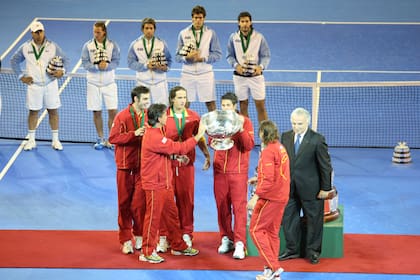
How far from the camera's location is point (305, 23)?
24.5 metres

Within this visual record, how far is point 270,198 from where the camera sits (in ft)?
33.7

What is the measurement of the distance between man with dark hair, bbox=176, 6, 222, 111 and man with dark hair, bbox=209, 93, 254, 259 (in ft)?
14.9

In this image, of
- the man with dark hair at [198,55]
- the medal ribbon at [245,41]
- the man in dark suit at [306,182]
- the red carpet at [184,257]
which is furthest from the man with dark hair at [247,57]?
the man in dark suit at [306,182]

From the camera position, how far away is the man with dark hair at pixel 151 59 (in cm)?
1538

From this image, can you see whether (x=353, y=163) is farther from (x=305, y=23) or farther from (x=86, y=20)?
(x=86, y=20)

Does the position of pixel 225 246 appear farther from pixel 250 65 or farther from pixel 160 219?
pixel 250 65

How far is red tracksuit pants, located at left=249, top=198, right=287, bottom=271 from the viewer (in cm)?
1036

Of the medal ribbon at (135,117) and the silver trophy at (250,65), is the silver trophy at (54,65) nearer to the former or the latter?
the silver trophy at (250,65)

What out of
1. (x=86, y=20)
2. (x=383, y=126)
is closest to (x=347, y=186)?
(x=383, y=126)

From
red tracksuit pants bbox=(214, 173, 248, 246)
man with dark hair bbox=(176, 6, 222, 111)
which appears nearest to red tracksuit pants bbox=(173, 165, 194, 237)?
red tracksuit pants bbox=(214, 173, 248, 246)

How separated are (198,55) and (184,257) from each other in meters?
5.13

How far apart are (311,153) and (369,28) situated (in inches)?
538

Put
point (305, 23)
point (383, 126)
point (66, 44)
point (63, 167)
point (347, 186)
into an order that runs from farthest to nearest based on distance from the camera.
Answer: point (305, 23) < point (66, 44) < point (383, 126) < point (63, 167) < point (347, 186)

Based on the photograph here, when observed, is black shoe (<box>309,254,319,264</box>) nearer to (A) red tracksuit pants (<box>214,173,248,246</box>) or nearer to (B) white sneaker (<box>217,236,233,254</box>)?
(A) red tracksuit pants (<box>214,173,248,246</box>)
